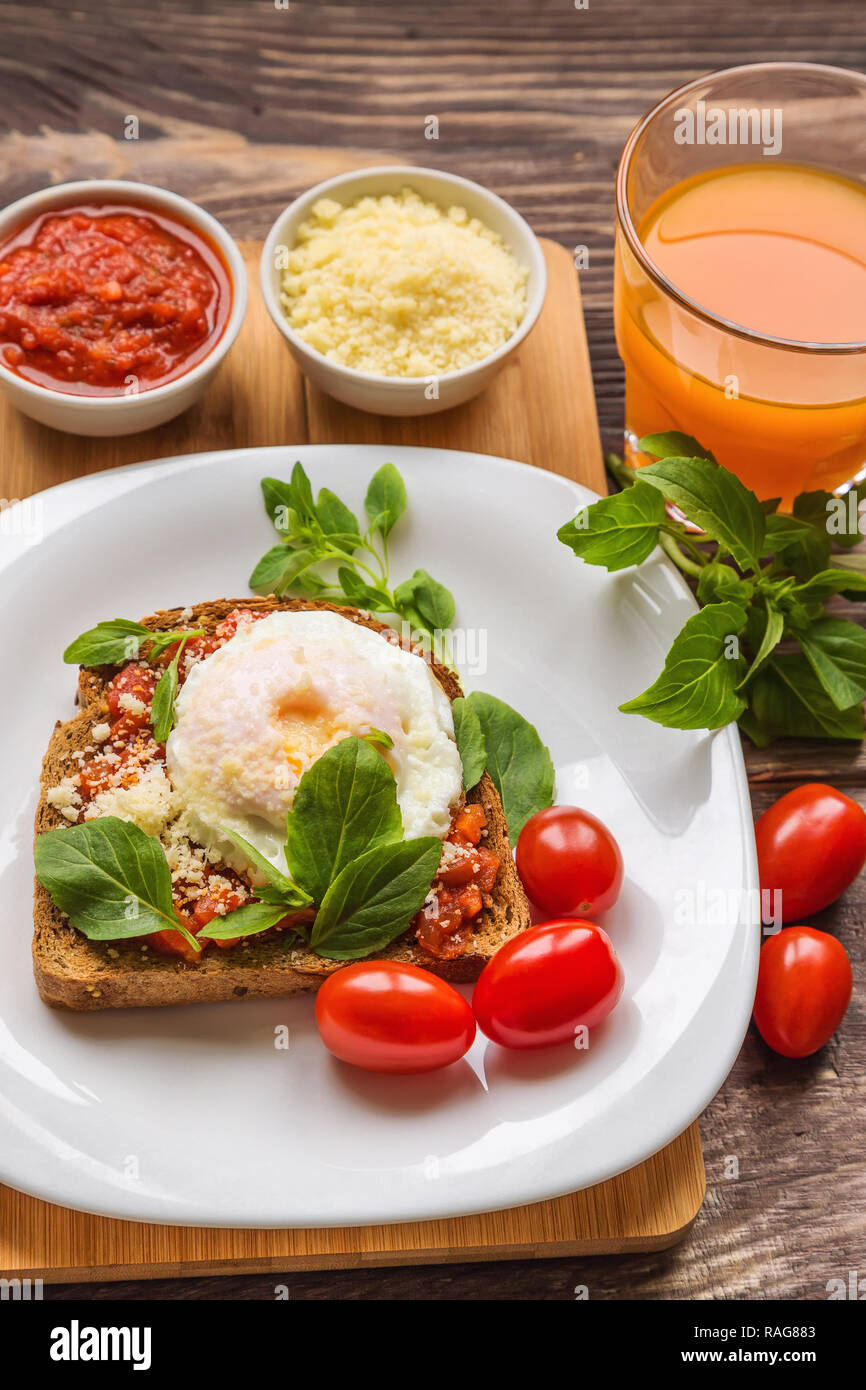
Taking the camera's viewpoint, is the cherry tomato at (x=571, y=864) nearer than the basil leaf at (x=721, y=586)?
Yes

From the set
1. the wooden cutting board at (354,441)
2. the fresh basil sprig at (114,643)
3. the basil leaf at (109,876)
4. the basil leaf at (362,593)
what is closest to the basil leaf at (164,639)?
the fresh basil sprig at (114,643)

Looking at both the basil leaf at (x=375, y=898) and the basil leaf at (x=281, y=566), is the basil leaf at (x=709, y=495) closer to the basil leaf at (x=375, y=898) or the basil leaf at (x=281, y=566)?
the basil leaf at (x=281, y=566)

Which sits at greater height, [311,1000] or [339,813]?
[339,813]

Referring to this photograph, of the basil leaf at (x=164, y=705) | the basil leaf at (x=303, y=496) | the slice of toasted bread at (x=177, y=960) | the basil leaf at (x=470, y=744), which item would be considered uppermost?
the basil leaf at (x=303, y=496)

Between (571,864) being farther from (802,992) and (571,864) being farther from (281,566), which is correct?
(281,566)

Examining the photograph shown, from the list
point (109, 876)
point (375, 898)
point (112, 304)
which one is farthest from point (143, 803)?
point (112, 304)

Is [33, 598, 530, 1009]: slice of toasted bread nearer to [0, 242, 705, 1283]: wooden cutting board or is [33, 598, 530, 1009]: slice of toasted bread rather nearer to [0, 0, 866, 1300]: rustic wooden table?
[0, 242, 705, 1283]: wooden cutting board
